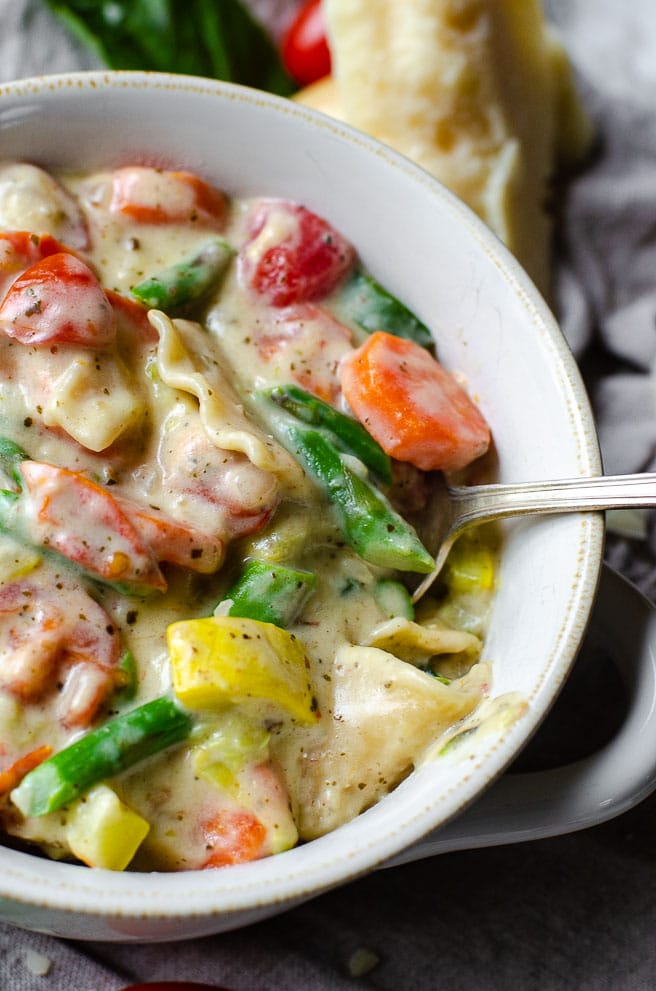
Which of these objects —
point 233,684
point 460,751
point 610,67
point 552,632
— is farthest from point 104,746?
point 610,67

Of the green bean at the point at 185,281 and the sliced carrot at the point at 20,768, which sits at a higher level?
the green bean at the point at 185,281

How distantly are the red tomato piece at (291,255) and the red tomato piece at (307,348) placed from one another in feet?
0.17

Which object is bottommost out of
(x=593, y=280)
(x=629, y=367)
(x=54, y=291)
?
(x=629, y=367)

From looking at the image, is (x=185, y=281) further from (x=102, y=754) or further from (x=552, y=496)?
(x=102, y=754)

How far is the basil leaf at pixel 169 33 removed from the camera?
3.25 m

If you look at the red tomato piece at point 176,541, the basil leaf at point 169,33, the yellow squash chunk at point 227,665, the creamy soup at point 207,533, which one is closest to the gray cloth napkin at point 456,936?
the creamy soup at point 207,533

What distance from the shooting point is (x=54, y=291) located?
6.51 ft

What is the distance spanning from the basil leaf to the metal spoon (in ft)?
5.78

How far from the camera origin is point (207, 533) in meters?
1.99

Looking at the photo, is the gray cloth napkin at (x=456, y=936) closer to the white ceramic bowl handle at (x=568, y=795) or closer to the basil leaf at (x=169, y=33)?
the white ceramic bowl handle at (x=568, y=795)

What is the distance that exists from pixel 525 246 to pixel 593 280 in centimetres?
27

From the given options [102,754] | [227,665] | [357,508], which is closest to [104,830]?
[102,754]

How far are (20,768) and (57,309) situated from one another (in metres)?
0.81

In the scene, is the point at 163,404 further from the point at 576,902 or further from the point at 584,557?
the point at 576,902
